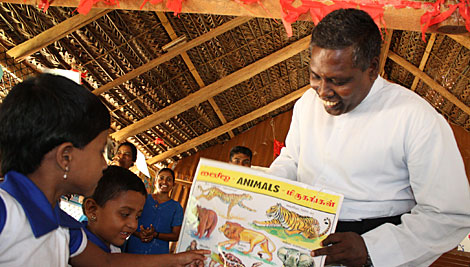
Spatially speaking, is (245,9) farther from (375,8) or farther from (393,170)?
(393,170)

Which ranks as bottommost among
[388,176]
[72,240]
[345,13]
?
[72,240]

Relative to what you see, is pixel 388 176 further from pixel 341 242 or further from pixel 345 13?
pixel 345 13

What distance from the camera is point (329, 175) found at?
163 centimetres

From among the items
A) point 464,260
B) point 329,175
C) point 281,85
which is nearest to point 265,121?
point 281,85

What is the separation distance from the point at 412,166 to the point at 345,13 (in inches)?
21.0

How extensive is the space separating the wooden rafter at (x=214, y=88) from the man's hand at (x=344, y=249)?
5.33 meters

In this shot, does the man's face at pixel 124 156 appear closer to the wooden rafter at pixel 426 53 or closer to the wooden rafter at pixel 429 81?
the wooden rafter at pixel 426 53

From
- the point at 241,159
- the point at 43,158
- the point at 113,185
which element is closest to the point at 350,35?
the point at 43,158

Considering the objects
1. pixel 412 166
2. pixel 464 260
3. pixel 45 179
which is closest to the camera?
pixel 45 179

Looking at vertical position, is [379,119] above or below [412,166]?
above

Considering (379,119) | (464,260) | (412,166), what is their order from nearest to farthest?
(412,166) < (379,119) < (464,260)

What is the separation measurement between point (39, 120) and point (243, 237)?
69cm

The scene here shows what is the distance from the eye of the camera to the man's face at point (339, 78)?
5.00 ft

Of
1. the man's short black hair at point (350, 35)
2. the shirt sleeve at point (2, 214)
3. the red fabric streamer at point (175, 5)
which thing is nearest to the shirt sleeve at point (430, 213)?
the man's short black hair at point (350, 35)
